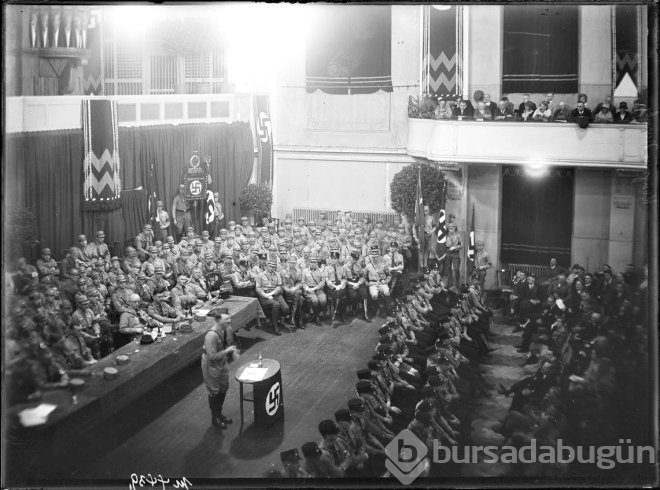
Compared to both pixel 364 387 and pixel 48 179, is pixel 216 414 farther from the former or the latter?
pixel 48 179

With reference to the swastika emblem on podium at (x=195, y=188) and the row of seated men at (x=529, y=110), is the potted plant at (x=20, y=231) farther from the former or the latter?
the row of seated men at (x=529, y=110)

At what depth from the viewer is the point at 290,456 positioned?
9266 millimetres

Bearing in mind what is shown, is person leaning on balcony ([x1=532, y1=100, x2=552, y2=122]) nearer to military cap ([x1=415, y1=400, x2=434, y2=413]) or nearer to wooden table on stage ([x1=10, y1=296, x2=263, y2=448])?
military cap ([x1=415, y1=400, x2=434, y2=413])

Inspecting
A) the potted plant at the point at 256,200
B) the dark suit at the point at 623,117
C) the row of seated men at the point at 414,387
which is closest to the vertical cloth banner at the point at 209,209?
the potted plant at the point at 256,200

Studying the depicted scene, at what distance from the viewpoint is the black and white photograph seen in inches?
377

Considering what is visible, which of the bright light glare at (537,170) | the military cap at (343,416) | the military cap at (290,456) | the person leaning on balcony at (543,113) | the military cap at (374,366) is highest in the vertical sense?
the person leaning on balcony at (543,113)

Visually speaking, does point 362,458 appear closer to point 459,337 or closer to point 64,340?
point 459,337

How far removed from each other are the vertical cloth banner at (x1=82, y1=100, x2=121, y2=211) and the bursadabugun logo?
4530 mm

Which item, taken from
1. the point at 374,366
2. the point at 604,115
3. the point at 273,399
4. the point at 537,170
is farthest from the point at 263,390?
the point at 604,115

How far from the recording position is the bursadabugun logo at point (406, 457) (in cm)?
955

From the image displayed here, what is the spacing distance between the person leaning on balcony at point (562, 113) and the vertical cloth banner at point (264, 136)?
3.92 m

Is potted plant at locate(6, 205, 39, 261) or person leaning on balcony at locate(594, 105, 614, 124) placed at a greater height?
person leaning on balcony at locate(594, 105, 614, 124)

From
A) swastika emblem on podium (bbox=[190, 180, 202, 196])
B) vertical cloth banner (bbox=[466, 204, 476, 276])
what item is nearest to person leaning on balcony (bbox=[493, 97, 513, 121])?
vertical cloth banner (bbox=[466, 204, 476, 276])

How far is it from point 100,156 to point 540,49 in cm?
599
